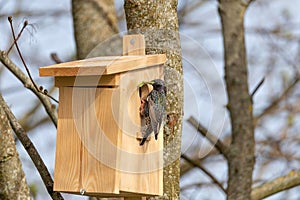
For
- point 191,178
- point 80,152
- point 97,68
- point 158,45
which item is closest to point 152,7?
point 158,45

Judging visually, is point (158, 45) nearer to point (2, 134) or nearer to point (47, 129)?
point (2, 134)

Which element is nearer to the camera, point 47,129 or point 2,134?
point 2,134

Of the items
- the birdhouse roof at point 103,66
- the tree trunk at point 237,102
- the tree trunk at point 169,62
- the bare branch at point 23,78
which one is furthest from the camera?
the tree trunk at point 237,102

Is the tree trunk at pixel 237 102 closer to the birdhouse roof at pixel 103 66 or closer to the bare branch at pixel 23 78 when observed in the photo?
the bare branch at pixel 23 78

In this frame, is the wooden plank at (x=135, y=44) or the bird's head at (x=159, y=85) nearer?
the bird's head at (x=159, y=85)

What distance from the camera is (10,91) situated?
620cm

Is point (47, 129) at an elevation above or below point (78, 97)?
above

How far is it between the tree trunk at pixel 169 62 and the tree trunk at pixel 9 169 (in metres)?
0.57

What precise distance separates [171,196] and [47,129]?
11.4 feet

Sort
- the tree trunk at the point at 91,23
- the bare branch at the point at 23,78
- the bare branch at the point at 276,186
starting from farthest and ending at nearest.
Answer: the tree trunk at the point at 91,23 → the bare branch at the point at 276,186 → the bare branch at the point at 23,78

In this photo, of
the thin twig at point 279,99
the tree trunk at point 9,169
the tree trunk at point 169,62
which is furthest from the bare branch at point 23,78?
the thin twig at point 279,99

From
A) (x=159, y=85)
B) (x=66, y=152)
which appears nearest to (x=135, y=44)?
(x=159, y=85)

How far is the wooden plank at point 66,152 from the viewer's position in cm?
266

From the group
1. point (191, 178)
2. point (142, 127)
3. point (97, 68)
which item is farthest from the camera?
point (191, 178)
